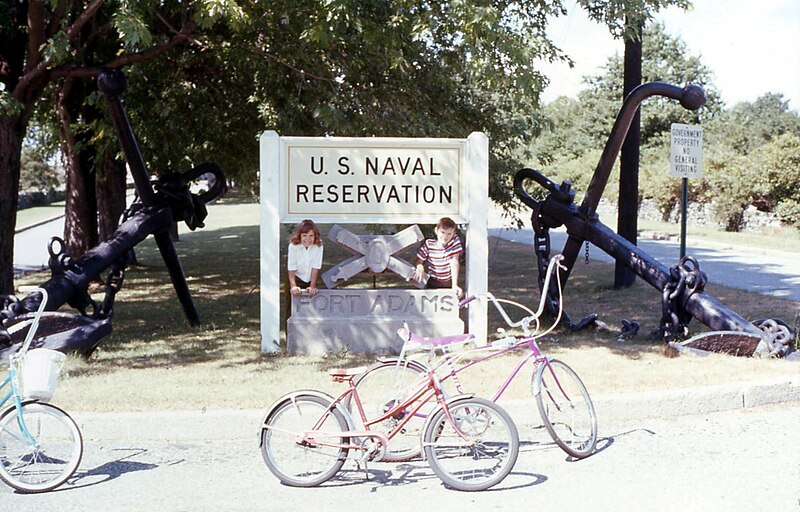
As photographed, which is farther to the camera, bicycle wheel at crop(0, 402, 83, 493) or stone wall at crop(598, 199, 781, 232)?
stone wall at crop(598, 199, 781, 232)

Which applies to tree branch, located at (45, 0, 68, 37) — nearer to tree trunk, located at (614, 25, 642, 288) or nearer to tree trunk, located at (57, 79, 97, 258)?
tree trunk, located at (57, 79, 97, 258)

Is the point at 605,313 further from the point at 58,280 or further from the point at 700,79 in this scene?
the point at 700,79

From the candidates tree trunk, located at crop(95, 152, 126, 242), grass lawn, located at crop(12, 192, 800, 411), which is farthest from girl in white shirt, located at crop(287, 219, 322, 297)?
tree trunk, located at crop(95, 152, 126, 242)

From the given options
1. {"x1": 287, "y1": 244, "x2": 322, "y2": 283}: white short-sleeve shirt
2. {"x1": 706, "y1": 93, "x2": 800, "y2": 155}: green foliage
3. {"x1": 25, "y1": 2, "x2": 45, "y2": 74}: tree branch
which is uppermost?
{"x1": 706, "y1": 93, "x2": 800, "y2": 155}: green foliage

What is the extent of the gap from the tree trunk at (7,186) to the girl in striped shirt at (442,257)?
16.1 feet

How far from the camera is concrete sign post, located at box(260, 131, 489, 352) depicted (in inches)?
349

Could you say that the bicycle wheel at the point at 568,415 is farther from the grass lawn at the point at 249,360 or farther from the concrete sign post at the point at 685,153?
the concrete sign post at the point at 685,153

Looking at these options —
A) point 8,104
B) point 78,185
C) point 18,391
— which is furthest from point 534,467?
point 78,185

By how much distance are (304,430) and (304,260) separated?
145 inches

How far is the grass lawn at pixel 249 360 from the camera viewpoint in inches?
278

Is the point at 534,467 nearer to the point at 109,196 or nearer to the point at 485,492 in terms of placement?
the point at 485,492

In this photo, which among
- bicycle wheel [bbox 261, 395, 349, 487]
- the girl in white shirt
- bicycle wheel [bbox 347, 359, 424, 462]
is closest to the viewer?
bicycle wheel [bbox 261, 395, 349, 487]

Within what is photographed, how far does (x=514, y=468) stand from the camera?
18.6 ft

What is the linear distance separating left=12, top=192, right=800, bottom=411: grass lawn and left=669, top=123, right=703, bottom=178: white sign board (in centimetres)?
183
